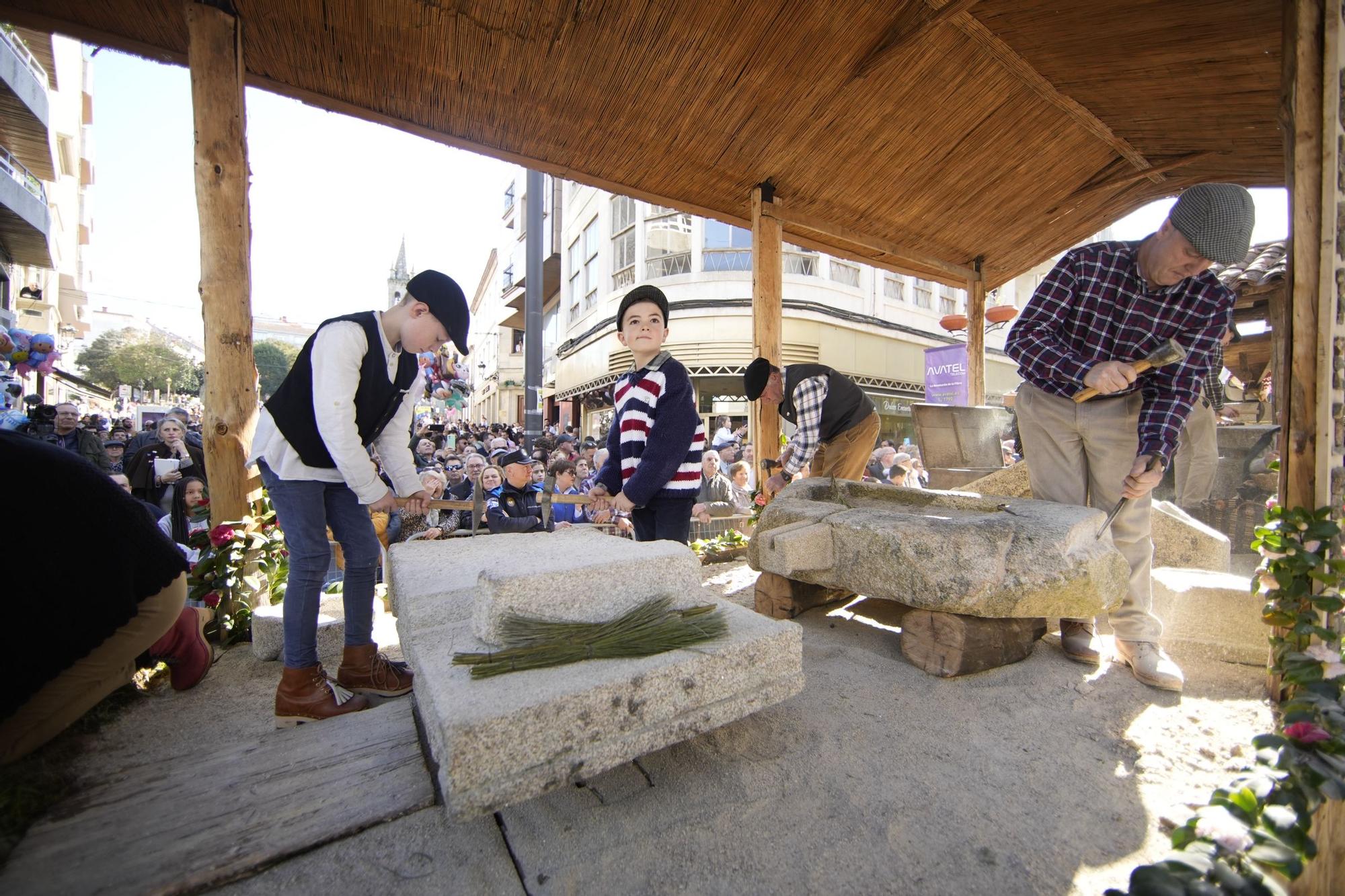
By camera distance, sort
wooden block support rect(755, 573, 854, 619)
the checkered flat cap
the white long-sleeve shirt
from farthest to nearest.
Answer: wooden block support rect(755, 573, 854, 619) → the checkered flat cap → the white long-sleeve shirt

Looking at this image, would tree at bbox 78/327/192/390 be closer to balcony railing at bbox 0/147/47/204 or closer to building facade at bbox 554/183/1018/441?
balcony railing at bbox 0/147/47/204

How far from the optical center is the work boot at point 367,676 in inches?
91.7

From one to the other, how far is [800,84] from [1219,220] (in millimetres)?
2637

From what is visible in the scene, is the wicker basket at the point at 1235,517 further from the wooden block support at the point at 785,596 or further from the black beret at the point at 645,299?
the black beret at the point at 645,299

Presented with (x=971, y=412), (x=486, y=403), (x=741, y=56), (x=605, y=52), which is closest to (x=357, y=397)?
(x=605, y=52)

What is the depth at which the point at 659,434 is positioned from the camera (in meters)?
2.72

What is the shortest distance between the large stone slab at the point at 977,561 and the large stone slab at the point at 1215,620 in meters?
0.78

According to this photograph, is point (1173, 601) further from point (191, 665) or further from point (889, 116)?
point (191, 665)

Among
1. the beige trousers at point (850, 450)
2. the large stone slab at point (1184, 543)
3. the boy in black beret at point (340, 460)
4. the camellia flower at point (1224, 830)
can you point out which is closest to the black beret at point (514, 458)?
the beige trousers at point (850, 450)

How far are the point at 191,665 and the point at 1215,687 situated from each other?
14.0ft

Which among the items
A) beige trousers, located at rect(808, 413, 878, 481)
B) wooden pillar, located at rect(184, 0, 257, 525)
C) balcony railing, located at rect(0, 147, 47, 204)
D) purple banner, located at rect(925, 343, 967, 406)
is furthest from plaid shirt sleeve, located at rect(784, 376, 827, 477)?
balcony railing, located at rect(0, 147, 47, 204)

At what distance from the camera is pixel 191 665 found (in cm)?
243

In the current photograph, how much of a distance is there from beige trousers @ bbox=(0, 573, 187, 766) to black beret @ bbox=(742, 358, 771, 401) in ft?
12.0

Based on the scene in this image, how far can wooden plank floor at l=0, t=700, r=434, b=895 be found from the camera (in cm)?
133
